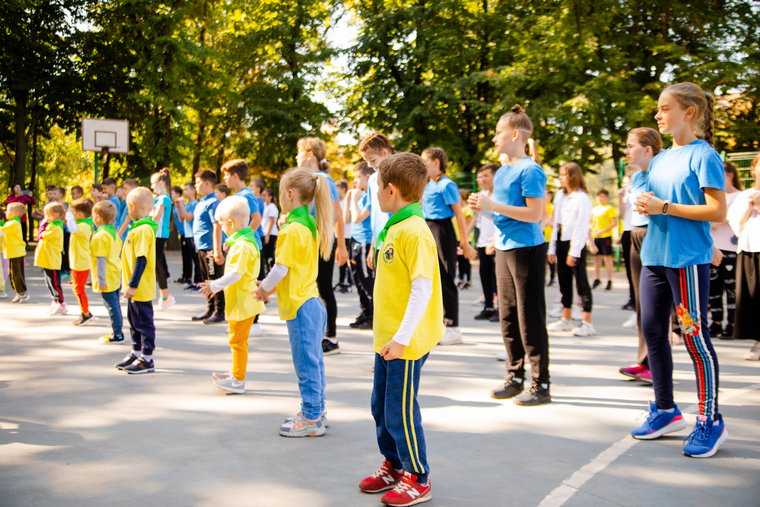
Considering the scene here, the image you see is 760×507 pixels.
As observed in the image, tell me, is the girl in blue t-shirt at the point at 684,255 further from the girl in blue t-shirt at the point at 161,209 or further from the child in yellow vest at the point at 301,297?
the girl in blue t-shirt at the point at 161,209

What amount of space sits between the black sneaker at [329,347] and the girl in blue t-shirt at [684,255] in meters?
3.22

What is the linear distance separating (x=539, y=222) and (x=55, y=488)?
358 cm

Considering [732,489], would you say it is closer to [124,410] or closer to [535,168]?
[535,168]

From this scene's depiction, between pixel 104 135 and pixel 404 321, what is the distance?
2173cm

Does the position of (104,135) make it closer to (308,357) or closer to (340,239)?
(340,239)

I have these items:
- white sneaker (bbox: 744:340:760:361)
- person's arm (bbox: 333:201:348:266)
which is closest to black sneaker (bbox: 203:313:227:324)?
person's arm (bbox: 333:201:348:266)

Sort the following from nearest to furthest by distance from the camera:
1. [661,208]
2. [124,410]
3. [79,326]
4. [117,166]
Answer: [661,208] → [124,410] → [79,326] → [117,166]

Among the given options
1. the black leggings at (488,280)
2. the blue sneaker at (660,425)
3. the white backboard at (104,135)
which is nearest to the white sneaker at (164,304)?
the black leggings at (488,280)

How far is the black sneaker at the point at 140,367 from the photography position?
549 cm

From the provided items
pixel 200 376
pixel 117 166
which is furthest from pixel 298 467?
pixel 117 166

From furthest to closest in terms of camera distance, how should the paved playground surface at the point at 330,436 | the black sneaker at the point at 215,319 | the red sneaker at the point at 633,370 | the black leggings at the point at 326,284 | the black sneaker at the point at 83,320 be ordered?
1. the black sneaker at the point at 215,319
2. the black sneaker at the point at 83,320
3. the black leggings at the point at 326,284
4. the red sneaker at the point at 633,370
5. the paved playground surface at the point at 330,436

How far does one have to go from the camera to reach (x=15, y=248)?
9.70 m

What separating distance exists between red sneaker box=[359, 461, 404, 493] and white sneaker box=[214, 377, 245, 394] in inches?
78.2

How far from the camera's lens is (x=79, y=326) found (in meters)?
7.74
